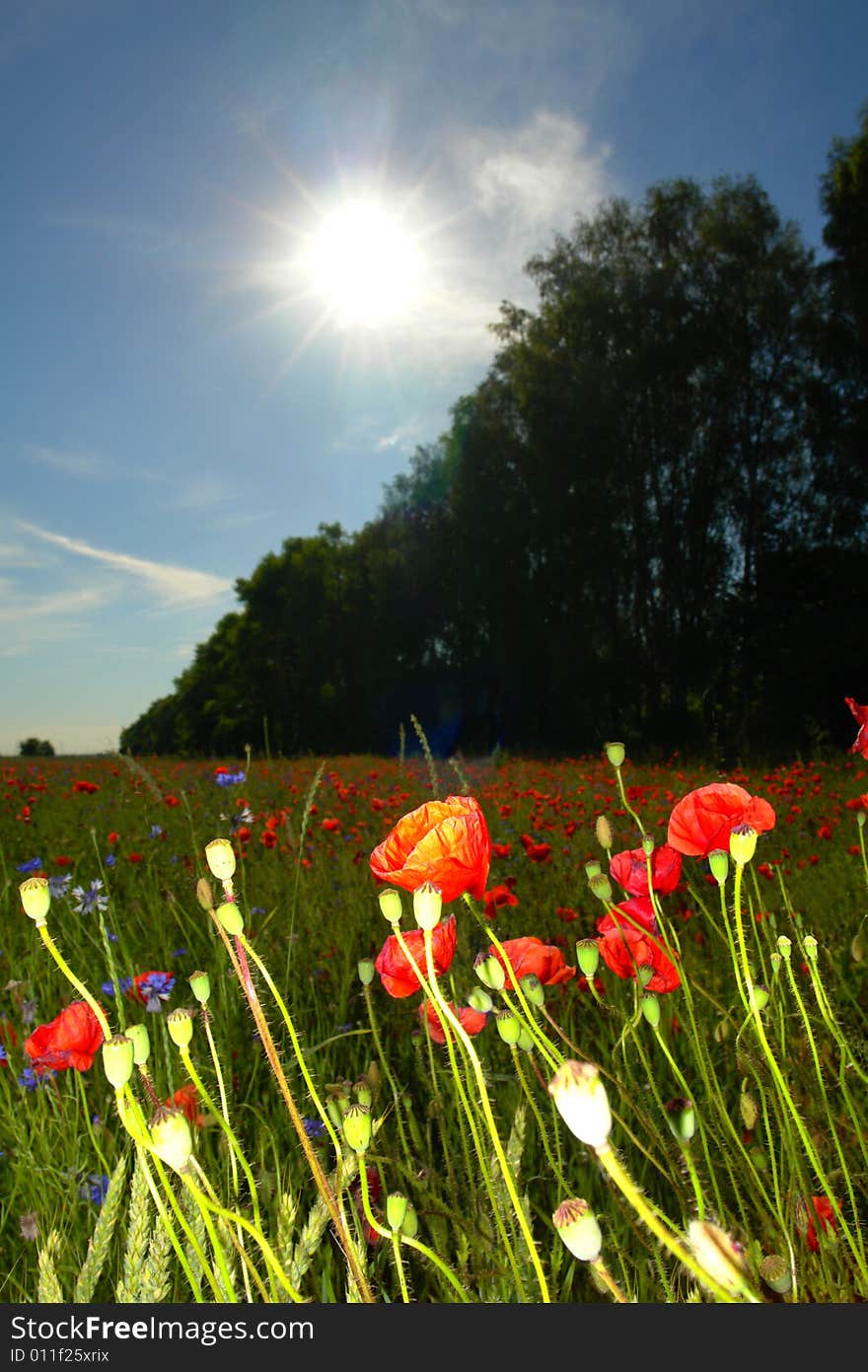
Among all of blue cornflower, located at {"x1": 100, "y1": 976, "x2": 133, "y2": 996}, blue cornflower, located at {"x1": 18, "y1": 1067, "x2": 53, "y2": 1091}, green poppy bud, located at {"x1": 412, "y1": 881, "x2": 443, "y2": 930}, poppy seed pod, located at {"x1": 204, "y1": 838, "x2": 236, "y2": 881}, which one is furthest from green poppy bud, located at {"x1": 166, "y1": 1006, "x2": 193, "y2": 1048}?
blue cornflower, located at {"x1": 100, "y1": 976, "x2": 133, "y2": 996}

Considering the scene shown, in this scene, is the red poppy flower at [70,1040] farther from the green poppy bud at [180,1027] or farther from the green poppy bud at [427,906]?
the green poppy bud at [427,906]

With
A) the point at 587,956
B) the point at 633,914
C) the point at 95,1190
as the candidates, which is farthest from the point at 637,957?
the point at 95,1190

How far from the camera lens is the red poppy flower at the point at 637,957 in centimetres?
121

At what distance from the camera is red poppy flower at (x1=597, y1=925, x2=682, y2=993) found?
121 centimetres

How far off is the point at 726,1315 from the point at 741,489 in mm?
14481

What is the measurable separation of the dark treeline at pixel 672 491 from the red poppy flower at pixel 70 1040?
8.88 metres

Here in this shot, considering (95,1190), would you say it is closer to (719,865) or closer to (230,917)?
(230,917)

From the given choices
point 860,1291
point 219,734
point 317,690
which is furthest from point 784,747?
point 219,734

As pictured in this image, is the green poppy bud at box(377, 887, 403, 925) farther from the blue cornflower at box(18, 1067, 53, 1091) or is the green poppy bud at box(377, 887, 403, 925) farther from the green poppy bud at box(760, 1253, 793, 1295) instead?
the blue cornflower at box(18, 1067, 53, 1091)

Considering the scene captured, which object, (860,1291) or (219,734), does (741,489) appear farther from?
(219,734)

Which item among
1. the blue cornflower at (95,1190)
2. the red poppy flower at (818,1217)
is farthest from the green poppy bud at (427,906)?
the blue cornflower at (95,1190)

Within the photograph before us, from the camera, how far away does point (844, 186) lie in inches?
455

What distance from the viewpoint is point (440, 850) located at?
717 millimetres

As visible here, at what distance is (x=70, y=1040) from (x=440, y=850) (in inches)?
28.1
